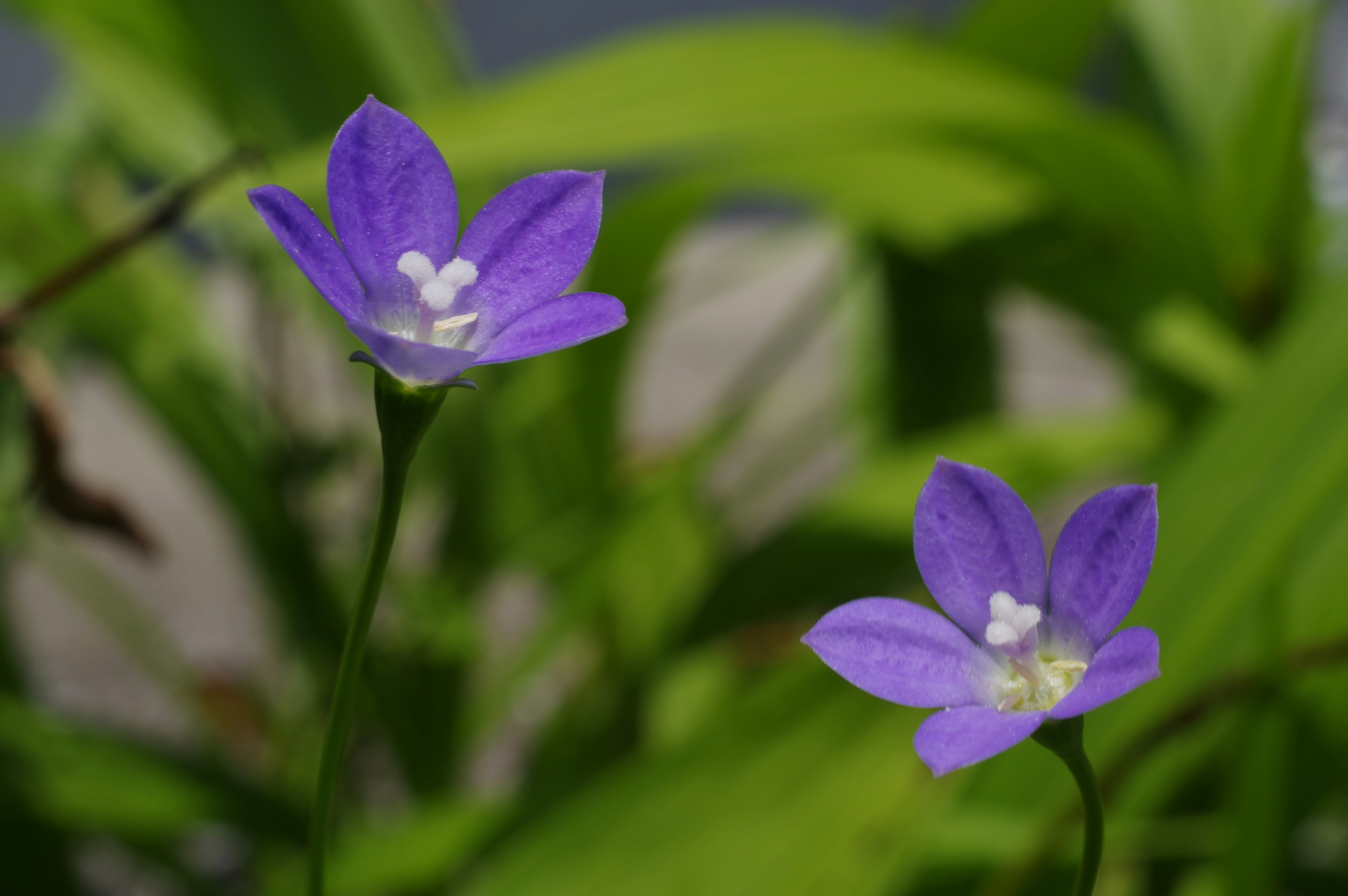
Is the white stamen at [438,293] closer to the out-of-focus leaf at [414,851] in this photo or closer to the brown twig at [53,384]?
the brown twig at [53,384]

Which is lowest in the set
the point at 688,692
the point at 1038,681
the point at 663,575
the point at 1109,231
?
the point at 688,692

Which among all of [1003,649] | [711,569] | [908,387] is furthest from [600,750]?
[1003,649]

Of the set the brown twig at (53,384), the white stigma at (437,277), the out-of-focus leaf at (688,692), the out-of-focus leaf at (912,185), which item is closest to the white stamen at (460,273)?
the white stigma at (437,277)

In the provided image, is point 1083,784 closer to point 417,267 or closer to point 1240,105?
point 417,267

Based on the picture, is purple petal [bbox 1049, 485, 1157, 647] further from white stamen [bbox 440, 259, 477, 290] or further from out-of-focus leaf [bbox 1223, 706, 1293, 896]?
out-of-focus leaf [bbox 1223, 706, 1293, 896]

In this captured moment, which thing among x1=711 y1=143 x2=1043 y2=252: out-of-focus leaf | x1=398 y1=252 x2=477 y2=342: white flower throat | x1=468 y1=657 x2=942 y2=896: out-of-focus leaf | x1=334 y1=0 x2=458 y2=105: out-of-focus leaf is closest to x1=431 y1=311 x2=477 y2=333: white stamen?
x1=398 y1=252 x2=477 y2=342: white flower throat

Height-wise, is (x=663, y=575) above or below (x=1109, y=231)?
below

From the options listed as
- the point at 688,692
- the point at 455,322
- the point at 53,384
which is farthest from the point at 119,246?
the point at 688,692
